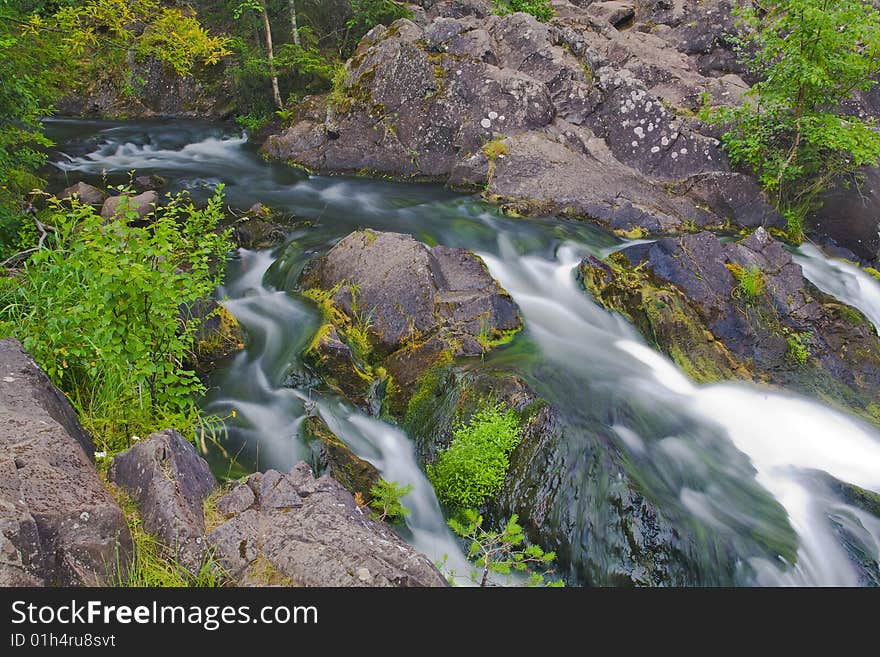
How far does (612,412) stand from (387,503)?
2.70 metres

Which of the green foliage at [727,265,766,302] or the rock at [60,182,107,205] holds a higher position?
the rock at [60,182,107,205]

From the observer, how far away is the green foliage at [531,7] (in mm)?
15688

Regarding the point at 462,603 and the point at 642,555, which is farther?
the point at 642,555

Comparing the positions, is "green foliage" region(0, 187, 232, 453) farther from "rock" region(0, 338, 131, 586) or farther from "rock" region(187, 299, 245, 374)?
"rock" region(187, 299, 245, 374)

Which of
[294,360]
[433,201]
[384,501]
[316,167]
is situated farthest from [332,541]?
[316,167]

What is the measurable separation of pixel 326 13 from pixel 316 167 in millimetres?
6664

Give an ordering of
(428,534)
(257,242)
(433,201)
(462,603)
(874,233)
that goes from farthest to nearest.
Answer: (433,201) < (874,233) < (257,242) < (428,534) < (462,603)

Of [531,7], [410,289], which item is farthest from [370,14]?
[410,289]

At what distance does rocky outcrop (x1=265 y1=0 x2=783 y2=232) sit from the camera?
1126 centimetres

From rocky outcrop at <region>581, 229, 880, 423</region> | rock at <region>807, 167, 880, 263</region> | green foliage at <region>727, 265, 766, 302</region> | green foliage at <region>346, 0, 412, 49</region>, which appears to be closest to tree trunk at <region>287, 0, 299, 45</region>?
green foliage at <region>346, 0, 412, 49</region>

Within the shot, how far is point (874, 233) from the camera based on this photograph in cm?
1045

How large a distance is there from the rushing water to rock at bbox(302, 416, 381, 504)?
0.19 metres

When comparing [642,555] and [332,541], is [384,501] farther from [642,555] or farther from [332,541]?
[642,555]

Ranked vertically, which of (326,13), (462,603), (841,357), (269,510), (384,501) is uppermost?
(326,13)
